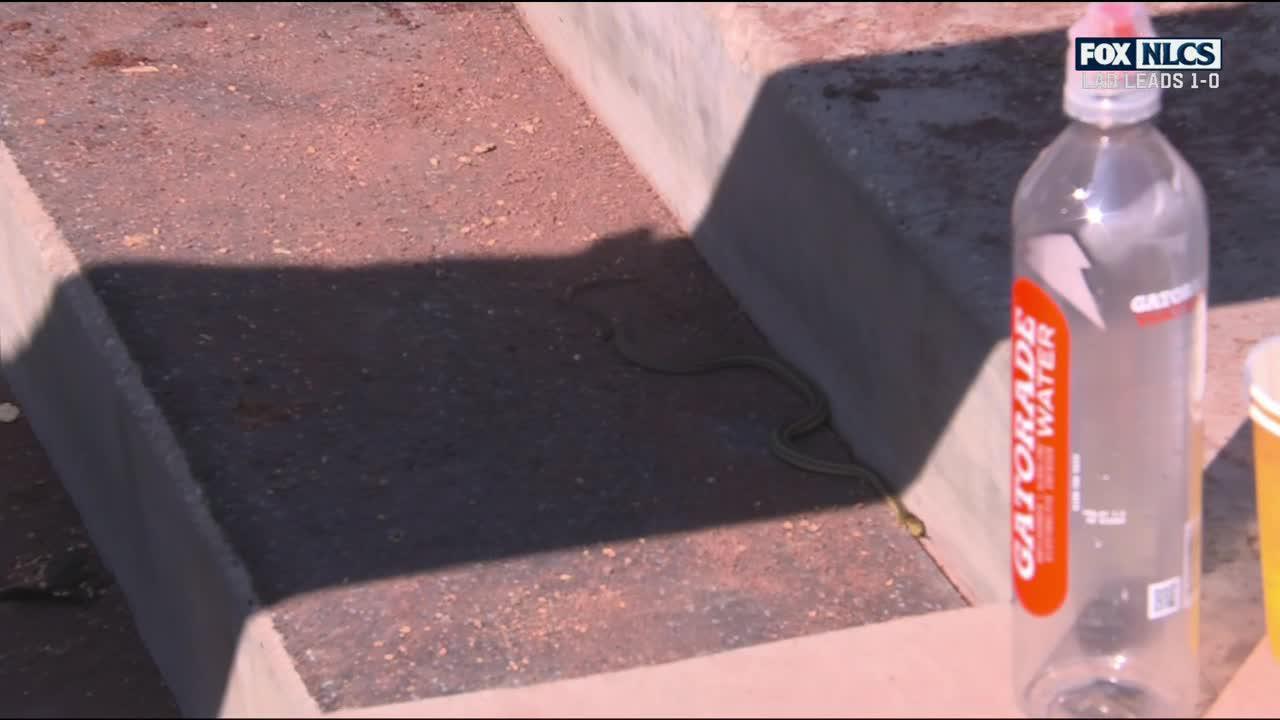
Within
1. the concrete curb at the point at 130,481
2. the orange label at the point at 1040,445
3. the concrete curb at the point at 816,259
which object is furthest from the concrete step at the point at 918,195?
the concrete curb at the point at 130,481

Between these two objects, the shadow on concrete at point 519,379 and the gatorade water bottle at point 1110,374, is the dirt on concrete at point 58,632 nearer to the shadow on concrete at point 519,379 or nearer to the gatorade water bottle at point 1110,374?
the shadow on concrete at point 519,379

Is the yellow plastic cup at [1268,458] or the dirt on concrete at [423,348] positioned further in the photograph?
the dirt on concrete at [423,348]

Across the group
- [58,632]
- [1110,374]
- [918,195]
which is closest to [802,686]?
[1110,374]

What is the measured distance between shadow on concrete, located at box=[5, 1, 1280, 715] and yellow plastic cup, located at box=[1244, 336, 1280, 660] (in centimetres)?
82

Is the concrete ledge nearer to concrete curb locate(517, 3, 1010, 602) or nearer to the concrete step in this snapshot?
the concrete step

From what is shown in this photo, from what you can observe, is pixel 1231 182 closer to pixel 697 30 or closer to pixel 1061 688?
pixel 697 30

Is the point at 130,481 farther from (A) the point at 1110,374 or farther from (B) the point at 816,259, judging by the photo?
(A) the point at 1110,374

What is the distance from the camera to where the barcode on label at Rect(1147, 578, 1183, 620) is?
9.52 ft

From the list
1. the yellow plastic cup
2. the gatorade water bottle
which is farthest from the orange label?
the yellow plastic cup

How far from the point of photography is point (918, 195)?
4.68 meters

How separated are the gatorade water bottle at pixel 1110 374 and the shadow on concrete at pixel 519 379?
44.4 inches

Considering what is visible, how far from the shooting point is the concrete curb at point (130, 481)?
420cm

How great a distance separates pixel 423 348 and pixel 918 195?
1404 millimetres

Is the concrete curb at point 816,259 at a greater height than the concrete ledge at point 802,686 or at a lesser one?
lesser
